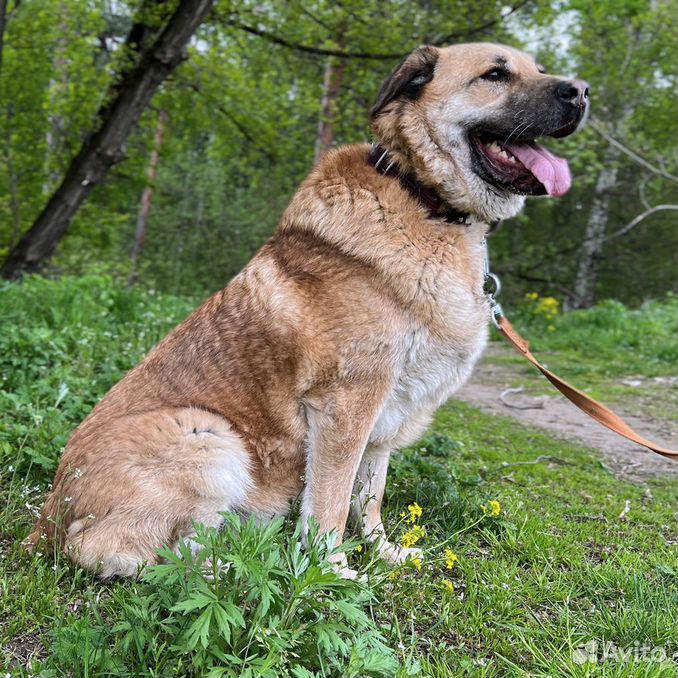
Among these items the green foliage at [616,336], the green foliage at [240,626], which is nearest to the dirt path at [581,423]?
the green foliage at [616,336]

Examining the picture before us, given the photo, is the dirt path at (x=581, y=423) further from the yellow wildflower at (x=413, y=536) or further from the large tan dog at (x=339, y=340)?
the large tan dog at (x=339, y=340)

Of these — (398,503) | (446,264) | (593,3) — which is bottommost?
(398,503)

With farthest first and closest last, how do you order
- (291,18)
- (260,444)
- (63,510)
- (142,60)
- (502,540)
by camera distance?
(291,18) < (142,60) < (502,540) < (260,444) < (63,510)

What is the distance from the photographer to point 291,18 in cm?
1041

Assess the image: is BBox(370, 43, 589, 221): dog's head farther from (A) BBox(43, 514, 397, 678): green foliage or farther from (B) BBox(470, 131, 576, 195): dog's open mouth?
(A) BBox(43, 514, 397, 678): green foliage

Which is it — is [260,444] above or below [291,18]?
Answer: below

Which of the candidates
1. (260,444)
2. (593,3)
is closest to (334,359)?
(260,444)

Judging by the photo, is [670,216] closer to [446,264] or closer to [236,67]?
[236,67]

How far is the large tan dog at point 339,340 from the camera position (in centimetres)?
247

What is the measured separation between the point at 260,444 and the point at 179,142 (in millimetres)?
16557

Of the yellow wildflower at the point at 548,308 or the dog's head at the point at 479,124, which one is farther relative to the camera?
the yellow wildflower at the point at 548,308

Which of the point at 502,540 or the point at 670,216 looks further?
the point at 670,216

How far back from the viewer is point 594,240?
15.4 metres

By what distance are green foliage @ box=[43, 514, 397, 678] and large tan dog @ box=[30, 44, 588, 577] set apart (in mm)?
513
